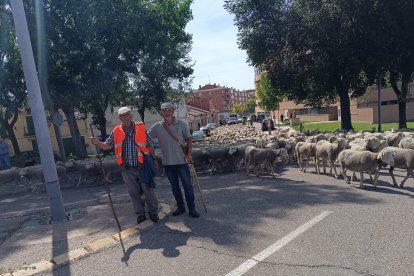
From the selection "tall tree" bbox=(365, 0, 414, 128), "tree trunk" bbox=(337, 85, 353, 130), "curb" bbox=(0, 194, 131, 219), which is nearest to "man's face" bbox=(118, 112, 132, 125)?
"curb" bbox=(0, 194, 131, 219)

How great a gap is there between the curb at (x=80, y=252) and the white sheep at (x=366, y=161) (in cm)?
473

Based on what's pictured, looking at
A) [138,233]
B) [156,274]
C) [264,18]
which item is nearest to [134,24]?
[264,18]

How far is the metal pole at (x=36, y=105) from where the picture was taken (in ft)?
21.7

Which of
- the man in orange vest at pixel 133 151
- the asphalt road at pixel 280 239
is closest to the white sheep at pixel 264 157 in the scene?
the asphalt road at pixel 280 239

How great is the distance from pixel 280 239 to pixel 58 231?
3645mm

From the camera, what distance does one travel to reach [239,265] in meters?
4.34

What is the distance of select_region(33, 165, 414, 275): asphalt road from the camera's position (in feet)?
14.1

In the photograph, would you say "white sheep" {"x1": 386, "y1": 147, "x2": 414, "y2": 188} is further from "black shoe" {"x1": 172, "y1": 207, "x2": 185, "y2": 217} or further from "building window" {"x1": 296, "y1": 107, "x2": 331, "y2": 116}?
"building window" {"x1": 296, "y1": 107, "x2": 331, "y2": 116}

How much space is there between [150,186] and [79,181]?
20.4 feet

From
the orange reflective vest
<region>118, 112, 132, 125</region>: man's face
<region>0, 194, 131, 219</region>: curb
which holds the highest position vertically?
<region>118, 112, 132, 125</region>: man's face

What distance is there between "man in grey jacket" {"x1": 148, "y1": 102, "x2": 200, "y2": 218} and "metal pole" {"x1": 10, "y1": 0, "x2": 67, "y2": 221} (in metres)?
2.04

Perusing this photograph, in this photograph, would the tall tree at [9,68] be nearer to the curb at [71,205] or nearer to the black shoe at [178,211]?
the curb at [71,205]

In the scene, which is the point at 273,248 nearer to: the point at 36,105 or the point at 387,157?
the point at 387,157

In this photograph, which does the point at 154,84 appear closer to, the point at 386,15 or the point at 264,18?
the point at 264,18
